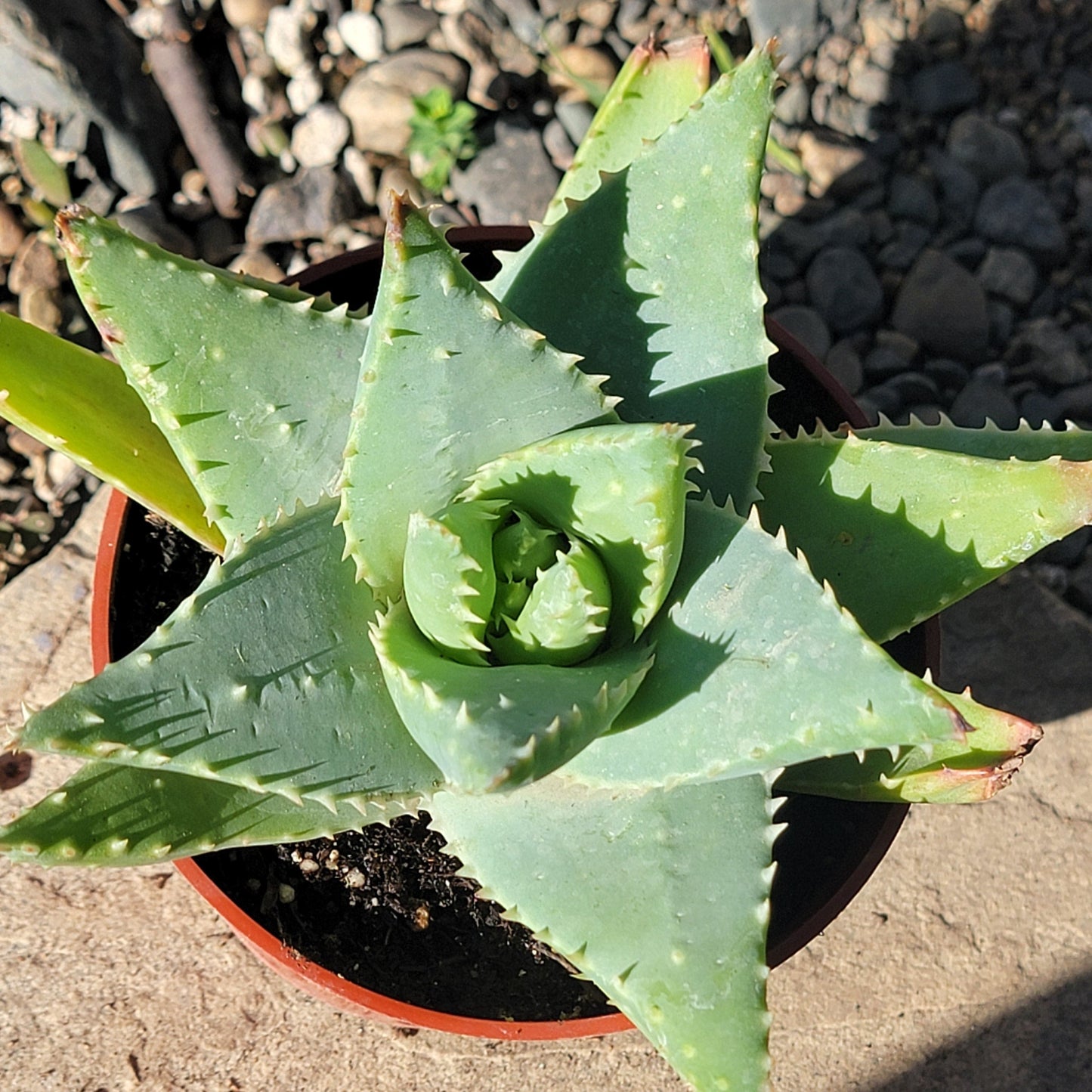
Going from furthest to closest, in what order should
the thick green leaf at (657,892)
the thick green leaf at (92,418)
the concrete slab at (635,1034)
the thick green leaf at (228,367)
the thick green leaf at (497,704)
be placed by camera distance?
the concrete slab at (635,1034) < the thick green leaf at (92,418) < the thick green leaf at (228,367) < the thick green leaf at (657,892) < the thick green leaf at (497,704)

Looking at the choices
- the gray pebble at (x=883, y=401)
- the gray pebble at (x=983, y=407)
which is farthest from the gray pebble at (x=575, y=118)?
the gray pebble at (x=983, y=407)

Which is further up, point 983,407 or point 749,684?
point 749,684

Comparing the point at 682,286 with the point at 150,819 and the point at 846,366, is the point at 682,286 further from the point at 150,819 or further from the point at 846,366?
the point at 846,366

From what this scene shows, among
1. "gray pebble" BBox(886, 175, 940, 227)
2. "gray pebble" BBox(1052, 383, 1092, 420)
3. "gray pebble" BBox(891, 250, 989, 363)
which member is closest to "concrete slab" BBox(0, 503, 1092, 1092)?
"gray pebble" BBox(1052, 383, 1092, 420)

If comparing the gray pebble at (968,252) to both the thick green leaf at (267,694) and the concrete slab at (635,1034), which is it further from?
the thick green leaf at (267,694)

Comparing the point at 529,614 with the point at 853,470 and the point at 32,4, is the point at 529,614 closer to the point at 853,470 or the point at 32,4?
the point at 853,470

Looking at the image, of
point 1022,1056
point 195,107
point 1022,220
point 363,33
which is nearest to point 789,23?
point 1022,220
